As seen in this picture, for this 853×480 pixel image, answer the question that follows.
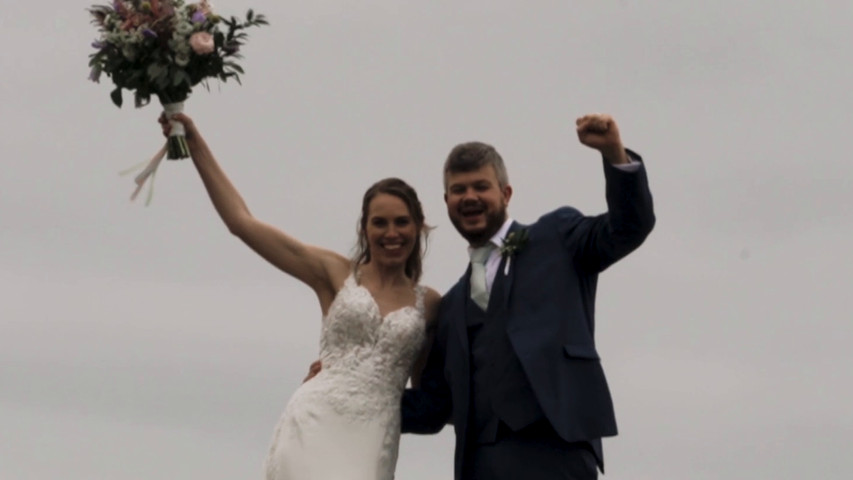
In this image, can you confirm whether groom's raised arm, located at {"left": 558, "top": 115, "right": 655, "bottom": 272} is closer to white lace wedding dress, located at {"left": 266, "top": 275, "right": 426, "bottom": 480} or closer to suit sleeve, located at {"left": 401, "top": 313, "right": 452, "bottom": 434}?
suit sleeve, located at {"left": 401, "top": 313, "right": 452, "bottom": 434}

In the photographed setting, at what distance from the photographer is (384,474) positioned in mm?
17359

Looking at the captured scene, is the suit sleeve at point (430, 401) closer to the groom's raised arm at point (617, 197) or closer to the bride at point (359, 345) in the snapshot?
the bride at point (359, 345)

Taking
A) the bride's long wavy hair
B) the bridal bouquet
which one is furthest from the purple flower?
the bride's long wavy hair

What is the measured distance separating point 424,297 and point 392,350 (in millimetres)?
527

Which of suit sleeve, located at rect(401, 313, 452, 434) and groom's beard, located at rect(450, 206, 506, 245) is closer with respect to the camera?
groom's beard, located at rect(450, 206, 506, 245)

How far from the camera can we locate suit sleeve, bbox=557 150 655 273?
15.3 metres

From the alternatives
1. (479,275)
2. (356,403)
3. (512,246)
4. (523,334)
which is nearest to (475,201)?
(512,246)

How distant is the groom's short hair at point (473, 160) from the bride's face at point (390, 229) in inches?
30.5

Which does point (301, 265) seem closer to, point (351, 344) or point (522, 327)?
point (351, 344)

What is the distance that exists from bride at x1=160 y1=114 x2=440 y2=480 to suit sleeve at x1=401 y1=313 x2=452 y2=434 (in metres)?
0.12

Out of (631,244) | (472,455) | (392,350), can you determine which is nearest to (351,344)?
(392,350)

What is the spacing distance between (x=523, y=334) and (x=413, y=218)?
160cm

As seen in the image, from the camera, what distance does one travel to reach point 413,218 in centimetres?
1717

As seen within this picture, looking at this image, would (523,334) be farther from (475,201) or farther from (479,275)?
(475,201)
